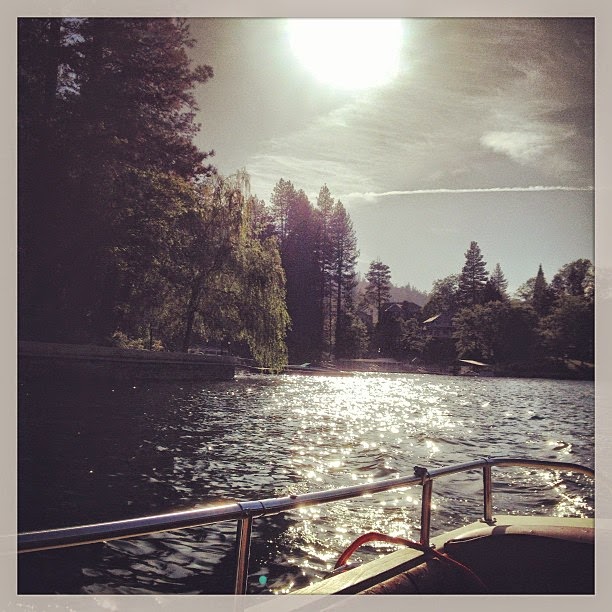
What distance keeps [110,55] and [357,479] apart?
3435mm

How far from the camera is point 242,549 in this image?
963 mm

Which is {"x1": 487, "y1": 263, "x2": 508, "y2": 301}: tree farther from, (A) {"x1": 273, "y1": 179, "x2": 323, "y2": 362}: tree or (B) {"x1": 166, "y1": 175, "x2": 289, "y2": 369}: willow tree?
(B) {"x1": 166, "y1": 175, "x2": 289, "y2": 369}: willow tree

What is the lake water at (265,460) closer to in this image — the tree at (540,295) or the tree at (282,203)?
the tree at (540,295)

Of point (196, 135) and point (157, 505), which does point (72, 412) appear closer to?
point (157, 505)

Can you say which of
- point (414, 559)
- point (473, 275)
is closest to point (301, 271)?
point (473, 275)

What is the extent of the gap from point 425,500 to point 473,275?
3.16 metres

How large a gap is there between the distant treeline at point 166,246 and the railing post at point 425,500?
7.77 ft

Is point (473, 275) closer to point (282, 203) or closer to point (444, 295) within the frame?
point (444, 295)

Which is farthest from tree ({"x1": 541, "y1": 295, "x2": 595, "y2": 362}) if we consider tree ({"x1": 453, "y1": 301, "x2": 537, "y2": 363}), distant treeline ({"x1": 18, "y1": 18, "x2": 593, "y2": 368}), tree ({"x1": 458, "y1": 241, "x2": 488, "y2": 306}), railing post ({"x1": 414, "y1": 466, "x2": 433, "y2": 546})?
railing post ({"x1": 414, "y1": 466, "x2": 433, "y2": 546})

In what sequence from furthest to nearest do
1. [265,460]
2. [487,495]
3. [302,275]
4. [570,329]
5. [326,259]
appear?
[302,275], [265,460], [326,259], [570,329], [487,495]

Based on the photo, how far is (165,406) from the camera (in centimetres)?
620

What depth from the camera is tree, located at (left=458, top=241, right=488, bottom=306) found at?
167 inches

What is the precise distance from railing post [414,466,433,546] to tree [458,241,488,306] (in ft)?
9.74
